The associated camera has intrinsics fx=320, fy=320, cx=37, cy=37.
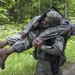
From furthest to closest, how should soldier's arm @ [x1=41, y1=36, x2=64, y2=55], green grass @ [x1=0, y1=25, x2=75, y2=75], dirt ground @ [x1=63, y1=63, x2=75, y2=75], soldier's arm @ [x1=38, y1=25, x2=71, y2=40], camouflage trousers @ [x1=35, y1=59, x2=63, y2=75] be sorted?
dirt ground @ [x1=63, y1=63, x2=75, y2=75] → green grass @ [x1=0, y1=25, x2=75, y2=75] → camouflage trousers @ [x1=35, y1=59, x2=63, y2=75] → soldier's arm @ [x1=38, y1=25, x2=71, y2=40] → soldier's arm @ [x1=41, y1=36, x2=64, y2=55]

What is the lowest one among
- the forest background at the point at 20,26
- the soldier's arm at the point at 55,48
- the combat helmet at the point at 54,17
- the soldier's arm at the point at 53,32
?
the forest background at the point at 20,26

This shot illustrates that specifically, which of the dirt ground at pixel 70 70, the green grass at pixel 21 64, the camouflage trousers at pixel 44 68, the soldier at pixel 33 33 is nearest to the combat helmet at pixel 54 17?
the soldier at pixel 33 33

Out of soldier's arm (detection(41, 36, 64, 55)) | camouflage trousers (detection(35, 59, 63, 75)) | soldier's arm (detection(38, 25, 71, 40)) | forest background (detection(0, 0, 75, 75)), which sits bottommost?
forest background (detection(0, 0, 75, 75))

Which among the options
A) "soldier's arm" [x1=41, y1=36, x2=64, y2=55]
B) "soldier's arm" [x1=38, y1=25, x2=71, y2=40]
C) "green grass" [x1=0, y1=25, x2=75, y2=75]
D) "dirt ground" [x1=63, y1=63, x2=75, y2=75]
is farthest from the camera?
"dirt ground" [x1=63, y1=63, x2=75, y2=75]

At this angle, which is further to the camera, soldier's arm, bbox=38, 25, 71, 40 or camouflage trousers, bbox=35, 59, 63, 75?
camouflage trousers, bbox=35, 59, 63, 75

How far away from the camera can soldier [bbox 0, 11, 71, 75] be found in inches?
212

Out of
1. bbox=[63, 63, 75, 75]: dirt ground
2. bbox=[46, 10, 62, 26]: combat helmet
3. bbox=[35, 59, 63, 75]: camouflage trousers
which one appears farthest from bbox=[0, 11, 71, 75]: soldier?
bbox=[63, 63, 75, 75]: dirt ground

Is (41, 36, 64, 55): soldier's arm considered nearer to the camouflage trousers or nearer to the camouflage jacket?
the camouflage jacket

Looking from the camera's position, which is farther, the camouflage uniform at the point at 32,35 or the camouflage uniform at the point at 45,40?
the camouflage uniform at the point at 32,35

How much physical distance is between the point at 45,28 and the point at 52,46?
43 cm

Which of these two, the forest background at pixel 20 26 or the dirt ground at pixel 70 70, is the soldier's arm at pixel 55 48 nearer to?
the forest background at pixel 20 26

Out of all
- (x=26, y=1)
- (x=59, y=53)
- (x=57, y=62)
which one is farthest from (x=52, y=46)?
(x=26, y=1)

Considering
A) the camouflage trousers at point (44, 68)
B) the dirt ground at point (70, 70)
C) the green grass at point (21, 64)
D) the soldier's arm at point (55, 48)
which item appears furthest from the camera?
the dirt ground at point (70, 70)

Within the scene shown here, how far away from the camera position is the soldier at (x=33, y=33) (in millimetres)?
5375
